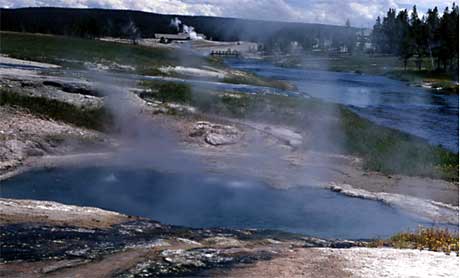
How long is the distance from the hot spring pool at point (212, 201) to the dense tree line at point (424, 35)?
4691cm

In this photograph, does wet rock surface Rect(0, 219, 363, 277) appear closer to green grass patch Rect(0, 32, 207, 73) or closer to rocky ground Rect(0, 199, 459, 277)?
rocky ground Rect(0, 199, 459, 277)

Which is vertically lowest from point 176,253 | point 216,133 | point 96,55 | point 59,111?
point 216,133

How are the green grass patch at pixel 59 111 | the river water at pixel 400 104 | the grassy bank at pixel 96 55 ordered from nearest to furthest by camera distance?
the green grass patch at pixel 59 111 < the river water at pixel 400 104 < the grassy bank at pixel 96 55

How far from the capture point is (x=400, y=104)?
151 feet

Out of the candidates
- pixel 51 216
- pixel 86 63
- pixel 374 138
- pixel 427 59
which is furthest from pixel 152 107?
pixel 427 59

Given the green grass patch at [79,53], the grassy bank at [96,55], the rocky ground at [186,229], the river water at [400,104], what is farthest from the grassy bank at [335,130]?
the green grass patch at [79,53]

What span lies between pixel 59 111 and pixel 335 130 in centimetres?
1141

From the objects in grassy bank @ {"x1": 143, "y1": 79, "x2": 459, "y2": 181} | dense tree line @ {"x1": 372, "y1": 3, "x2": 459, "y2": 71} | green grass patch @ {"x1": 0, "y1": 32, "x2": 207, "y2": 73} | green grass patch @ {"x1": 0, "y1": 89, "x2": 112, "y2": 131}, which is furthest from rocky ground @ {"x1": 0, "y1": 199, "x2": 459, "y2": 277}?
dense tree line @ {"x1": 372, "y1": 3, "x2": 459, "y2": 71}

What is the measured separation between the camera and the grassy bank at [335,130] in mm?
22969

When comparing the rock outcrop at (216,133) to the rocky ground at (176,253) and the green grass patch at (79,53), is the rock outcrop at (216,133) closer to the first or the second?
the rocky ground at (176,253)

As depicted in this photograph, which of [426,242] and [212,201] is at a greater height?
[426,242]

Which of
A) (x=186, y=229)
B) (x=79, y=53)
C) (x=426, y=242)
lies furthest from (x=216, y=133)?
(x=79, y=53)

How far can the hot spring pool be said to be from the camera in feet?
52.9

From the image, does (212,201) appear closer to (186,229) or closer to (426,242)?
(186,229)
